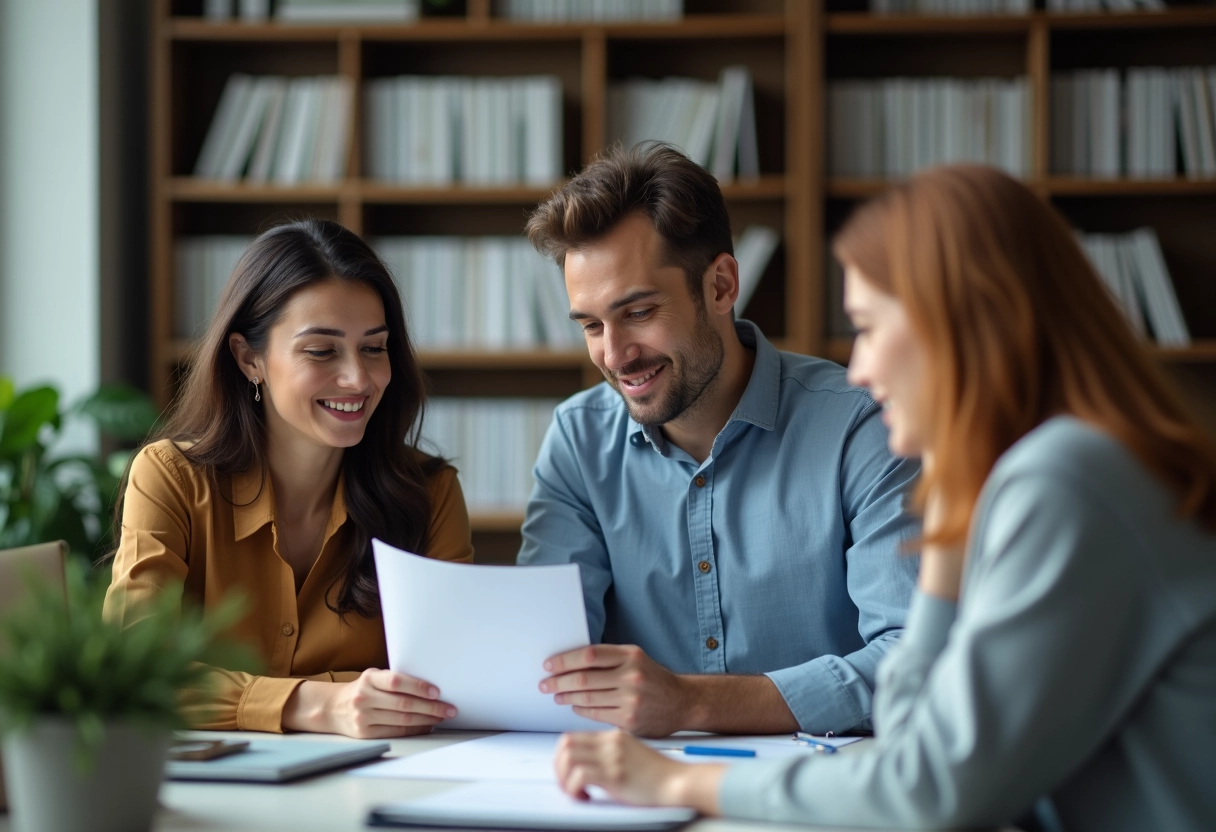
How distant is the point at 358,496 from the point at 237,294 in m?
0.37

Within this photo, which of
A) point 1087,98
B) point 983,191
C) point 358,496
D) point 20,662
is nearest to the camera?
point 20,662

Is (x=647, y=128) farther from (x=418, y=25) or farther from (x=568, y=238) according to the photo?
(x=568, y=238)

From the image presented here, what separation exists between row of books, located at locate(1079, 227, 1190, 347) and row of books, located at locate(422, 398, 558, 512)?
1522 millimetres

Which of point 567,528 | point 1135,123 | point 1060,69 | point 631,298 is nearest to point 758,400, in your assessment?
point 631,298

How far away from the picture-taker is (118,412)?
114 inches

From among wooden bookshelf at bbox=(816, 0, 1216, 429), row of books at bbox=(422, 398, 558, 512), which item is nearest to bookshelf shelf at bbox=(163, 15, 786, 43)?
wooden bookshelf at bbox=(816, 0, 1216, 429)

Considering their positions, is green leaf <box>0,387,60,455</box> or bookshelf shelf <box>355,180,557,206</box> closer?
green leaf <box>0,387,60,455</box>

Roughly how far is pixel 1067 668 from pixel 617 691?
0.64m

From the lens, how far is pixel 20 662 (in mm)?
907

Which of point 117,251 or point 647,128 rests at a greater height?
point 647,128

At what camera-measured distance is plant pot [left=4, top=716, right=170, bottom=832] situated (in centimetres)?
92

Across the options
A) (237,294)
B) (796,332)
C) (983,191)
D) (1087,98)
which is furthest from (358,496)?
(1087,98)

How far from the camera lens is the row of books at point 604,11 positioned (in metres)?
3.24

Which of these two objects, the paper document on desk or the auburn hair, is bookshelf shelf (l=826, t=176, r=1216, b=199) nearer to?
the paper document on desk
